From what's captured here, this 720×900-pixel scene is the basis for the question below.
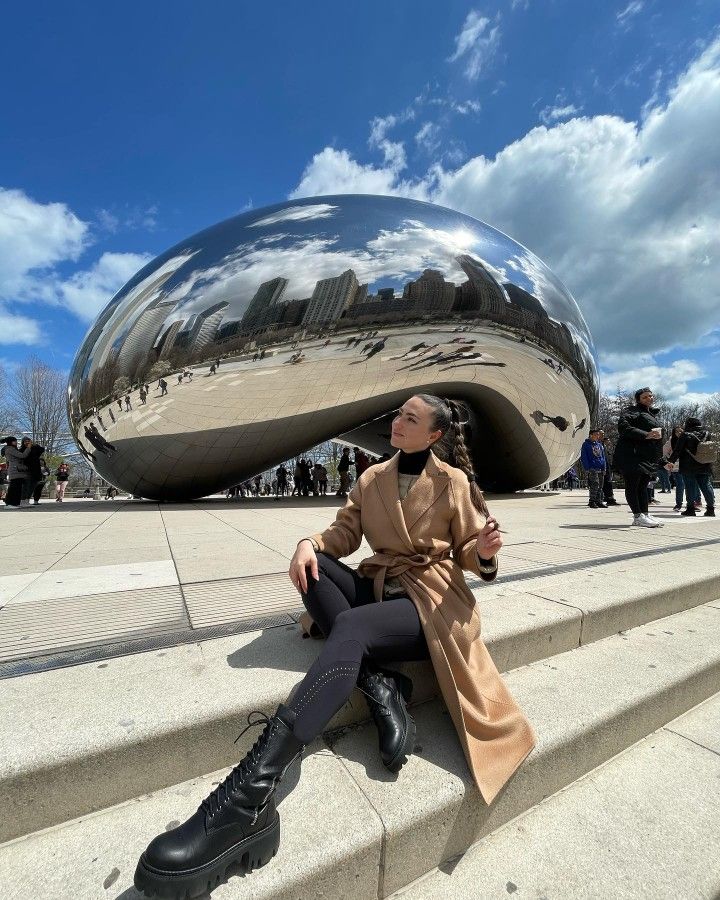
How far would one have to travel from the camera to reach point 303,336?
775 cm

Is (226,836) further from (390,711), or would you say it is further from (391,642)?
(391,642)

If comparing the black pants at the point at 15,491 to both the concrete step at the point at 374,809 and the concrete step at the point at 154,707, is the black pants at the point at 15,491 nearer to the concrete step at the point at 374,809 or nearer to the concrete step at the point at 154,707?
the concrete step at the point at 154,707

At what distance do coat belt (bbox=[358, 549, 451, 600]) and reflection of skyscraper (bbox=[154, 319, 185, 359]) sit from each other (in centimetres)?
699

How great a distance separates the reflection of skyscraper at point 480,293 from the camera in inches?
328

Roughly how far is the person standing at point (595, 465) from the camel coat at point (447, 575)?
28.0 feet

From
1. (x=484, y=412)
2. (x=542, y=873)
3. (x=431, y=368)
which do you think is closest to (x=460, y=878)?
(x=542, y=873)

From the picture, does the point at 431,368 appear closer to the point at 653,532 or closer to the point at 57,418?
the point at 653,532

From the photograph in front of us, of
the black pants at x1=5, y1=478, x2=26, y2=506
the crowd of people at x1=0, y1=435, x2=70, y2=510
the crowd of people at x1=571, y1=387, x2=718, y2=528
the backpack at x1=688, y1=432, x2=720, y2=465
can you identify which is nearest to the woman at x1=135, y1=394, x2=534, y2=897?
the crowd of people at x1=571, y1=387, x2=718, y2=528

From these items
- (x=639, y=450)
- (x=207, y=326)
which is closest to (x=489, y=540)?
(x=639, y=450)

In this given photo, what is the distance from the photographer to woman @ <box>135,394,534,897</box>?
1.11 meters

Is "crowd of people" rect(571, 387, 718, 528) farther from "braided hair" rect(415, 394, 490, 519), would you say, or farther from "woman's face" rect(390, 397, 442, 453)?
"woman's face" rect(390, 397, 442, 453)

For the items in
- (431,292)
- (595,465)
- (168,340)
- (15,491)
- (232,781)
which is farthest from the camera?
(15,491)

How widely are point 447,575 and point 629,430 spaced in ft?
16.9

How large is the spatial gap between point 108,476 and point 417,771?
32.6ft
